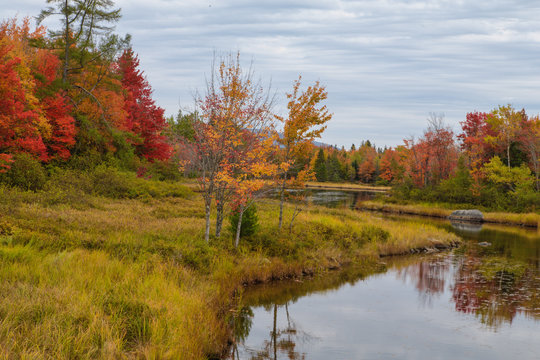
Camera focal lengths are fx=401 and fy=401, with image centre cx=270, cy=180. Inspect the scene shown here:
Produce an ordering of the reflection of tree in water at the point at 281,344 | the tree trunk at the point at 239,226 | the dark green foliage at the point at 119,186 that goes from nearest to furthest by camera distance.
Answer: the reflection of tree in water at the point at 281,344, the tree trunk at the point at 239,226, the dark green foliage at the point at 119,186

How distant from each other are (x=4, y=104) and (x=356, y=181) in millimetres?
105453

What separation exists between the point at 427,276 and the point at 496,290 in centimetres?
290

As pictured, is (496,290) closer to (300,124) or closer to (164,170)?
(300,124)

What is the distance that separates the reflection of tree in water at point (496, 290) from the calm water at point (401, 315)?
33 mm

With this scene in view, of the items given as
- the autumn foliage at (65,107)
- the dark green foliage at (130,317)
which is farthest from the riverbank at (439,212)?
the dark green foliage at (130,317)

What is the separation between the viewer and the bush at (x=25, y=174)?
20719mm

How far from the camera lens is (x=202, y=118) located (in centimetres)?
1455

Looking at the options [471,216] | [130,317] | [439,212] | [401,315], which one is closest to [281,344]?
[130,317]

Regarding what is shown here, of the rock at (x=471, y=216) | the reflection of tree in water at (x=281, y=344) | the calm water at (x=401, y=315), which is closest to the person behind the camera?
the reflection of tree in water at (x=281, y=344)

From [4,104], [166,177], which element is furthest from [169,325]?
[166,177]

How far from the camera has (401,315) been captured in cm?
1260

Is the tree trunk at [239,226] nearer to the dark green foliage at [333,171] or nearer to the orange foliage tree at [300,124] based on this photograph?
the orange foliage tree at [300,124]

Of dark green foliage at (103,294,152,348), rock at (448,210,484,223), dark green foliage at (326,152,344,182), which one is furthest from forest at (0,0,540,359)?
dark green foliage at (326,152,344,182)

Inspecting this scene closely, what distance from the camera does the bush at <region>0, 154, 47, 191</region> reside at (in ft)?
68.0
